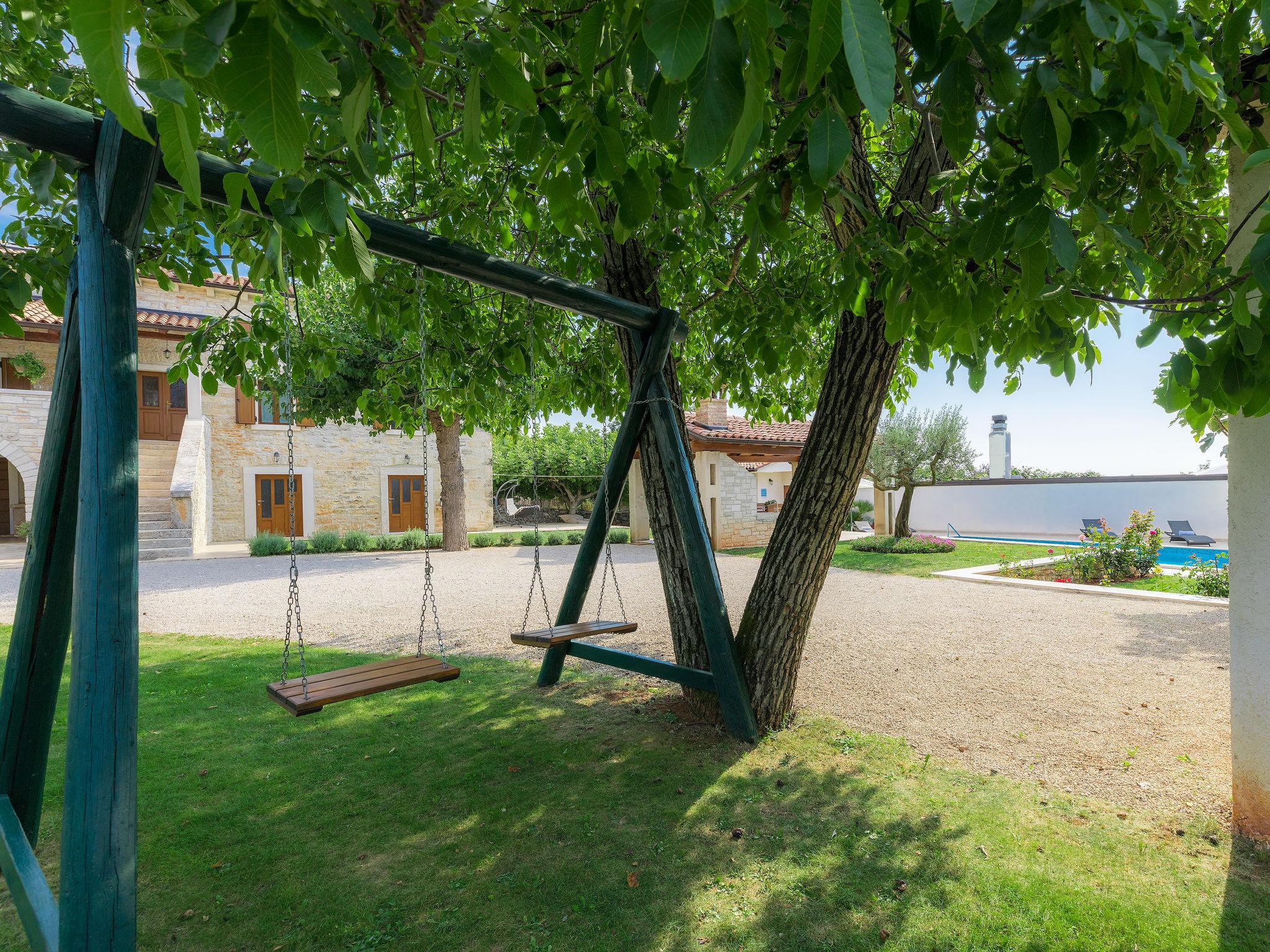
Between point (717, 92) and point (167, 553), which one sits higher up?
point (717, 92)

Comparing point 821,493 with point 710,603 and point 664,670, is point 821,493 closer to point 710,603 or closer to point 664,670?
point 710,603

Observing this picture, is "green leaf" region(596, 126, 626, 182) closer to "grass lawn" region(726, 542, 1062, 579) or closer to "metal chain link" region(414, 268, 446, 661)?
"metal chain link" region(414, 268, 446, 661)

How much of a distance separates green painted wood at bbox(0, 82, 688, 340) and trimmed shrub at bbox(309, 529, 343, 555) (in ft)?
45.0

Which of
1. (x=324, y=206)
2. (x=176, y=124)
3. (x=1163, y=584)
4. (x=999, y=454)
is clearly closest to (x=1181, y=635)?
(x=1163, y=584)

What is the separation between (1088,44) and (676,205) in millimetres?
1101

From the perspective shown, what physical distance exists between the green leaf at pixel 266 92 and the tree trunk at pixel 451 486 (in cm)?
1405

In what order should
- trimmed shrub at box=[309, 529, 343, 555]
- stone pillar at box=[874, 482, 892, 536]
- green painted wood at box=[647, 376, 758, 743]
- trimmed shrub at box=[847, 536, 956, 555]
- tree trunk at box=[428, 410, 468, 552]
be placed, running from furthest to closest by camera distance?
stone pillar at box=[874, 482, 892, 536] < trimmed shrub at box=[309, 529, 343, 555] < tree trunk at box=[428, 410, 468, 552] < trimmed shrub at box=[847, 536, 956, 555] < green painted wood at box=[647, 376, 758, 743]

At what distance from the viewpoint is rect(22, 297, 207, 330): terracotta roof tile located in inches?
603

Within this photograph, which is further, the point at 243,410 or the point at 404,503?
the point at 404,503

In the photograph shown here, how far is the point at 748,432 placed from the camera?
672 inches

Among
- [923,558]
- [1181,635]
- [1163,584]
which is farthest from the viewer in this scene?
[923,558]

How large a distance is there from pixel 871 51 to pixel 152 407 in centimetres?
2017

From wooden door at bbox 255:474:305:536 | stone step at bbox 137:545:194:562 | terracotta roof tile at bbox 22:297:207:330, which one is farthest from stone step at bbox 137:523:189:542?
terracotta roof tile at bbox 22:297:207:330

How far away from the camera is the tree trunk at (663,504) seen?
428cm
